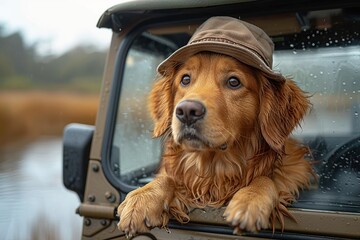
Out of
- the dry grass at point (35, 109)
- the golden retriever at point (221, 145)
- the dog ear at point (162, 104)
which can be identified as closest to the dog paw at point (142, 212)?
the golden retriever at point (221, 145)

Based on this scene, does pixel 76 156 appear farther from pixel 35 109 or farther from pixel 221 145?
pixel 35 109

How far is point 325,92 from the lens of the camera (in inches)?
91.6

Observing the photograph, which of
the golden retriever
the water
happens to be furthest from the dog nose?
the water

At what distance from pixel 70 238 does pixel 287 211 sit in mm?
5436

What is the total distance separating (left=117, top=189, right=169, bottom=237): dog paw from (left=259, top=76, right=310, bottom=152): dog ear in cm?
56

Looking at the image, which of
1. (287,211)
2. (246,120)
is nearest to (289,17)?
(246,120)

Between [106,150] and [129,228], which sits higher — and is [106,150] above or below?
above

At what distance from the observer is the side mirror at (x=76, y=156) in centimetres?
258

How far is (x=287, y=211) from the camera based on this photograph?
80.4 inches

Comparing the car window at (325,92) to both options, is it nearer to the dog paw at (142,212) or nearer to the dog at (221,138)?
the dog at (221,138)

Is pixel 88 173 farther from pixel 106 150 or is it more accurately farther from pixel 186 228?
pixel 186 228

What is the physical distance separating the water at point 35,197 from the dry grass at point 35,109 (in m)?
0.57

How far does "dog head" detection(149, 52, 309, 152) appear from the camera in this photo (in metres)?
2.13

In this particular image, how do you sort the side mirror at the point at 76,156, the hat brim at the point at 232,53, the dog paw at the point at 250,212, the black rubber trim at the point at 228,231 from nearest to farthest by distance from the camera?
1. the dog paw at the point at 250,212
2. the black rubber trim at the point at 228,231
3. the hat brim at the point at 232,53
4. the side mirror at the point at 76,156
